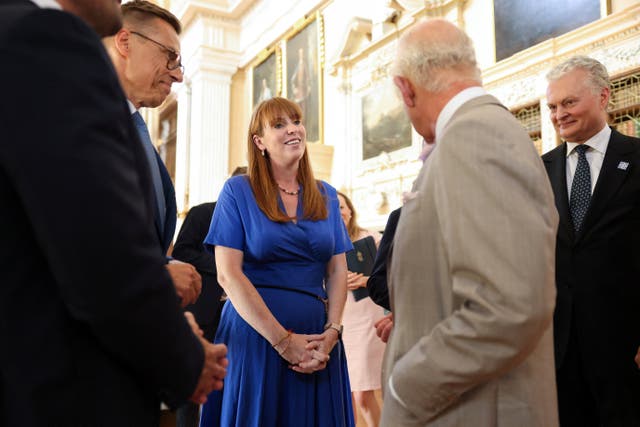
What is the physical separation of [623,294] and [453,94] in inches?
59.5

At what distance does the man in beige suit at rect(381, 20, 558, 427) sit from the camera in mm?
1327

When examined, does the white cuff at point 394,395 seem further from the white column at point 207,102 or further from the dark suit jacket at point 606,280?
the white column at point 207,102

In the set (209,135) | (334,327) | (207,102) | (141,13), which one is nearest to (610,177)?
(334,327)

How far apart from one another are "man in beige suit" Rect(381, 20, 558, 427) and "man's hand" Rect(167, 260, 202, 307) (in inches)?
21.1

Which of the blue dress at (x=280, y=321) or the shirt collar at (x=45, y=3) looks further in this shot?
the blue dress at (x=280, y=321)

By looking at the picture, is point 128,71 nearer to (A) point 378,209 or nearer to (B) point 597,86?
(B) point 597,86

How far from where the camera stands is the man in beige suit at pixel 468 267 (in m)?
1.33

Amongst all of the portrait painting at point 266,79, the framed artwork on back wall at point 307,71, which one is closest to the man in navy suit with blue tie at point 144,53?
the framed artwork on back wall at point 307,71

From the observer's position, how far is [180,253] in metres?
3.81

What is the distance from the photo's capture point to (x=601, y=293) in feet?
8.25

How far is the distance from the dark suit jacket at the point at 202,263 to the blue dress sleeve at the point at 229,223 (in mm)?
1168

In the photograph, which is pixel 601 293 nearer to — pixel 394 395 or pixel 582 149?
pixel 582 149

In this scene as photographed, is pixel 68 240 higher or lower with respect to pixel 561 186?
lower

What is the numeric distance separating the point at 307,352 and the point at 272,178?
85cm
